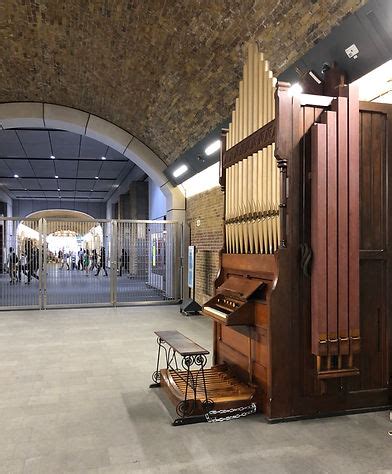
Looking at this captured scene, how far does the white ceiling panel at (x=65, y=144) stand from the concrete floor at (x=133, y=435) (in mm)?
8816

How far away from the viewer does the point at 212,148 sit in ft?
28.1

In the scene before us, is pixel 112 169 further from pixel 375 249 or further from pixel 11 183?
pixel 375 249

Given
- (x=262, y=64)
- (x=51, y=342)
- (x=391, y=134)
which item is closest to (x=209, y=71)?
(x=262, y=64)

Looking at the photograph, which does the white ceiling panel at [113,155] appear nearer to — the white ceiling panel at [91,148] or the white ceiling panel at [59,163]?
the white ceiling panel at [59,163]

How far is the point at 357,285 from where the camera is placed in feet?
12.7

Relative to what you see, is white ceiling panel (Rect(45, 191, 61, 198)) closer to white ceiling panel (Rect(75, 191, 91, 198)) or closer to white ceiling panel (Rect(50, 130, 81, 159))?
white ceiling panel (Rect(75, 191, 91, 198))

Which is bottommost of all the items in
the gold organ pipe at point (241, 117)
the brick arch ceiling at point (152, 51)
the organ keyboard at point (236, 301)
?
the organ keyboard at point (236, 301)

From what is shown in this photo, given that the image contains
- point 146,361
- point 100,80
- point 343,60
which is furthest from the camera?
point 100,80

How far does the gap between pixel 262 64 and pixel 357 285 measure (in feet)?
7.05

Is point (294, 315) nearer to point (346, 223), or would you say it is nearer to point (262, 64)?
point (346, 223)

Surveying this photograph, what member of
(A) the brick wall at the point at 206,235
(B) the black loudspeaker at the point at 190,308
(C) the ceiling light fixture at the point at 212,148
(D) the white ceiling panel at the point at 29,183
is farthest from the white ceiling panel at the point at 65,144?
(B) the black loudspeaker at the point at 190,308

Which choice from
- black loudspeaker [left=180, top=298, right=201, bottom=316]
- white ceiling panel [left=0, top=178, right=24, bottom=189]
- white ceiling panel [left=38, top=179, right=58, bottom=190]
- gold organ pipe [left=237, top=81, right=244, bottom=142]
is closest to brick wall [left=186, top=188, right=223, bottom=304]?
black loudspeaker [left=180, top=298, right=201, bottom=316]

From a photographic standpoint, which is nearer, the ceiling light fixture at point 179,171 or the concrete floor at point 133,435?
the concrete floor at point 133,435

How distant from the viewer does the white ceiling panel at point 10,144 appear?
43.3ft
